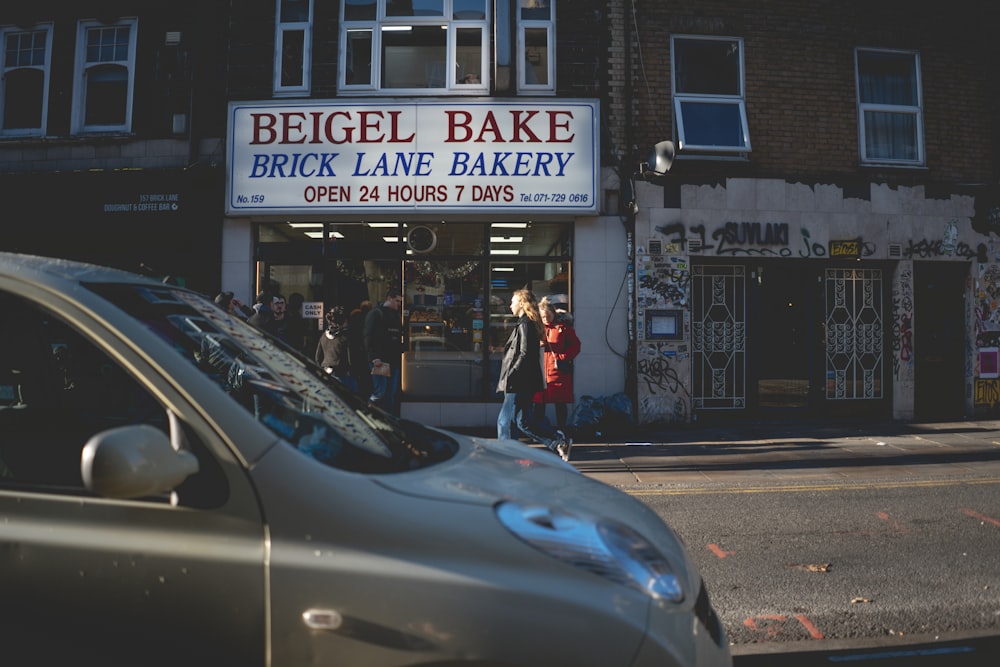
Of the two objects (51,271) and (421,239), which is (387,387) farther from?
(51,271)

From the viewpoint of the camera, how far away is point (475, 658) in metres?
1.53

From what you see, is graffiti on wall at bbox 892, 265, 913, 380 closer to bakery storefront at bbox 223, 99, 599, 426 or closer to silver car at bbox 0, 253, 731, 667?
bakery storefront at bbox 223, 99, 599, 426

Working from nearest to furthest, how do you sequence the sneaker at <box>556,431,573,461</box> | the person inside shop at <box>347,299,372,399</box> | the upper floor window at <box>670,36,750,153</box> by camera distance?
the sneaker at <box>556,431,573,461</box>
the person inside shop at <box>347,299,372,399</box>
the upper floor window at <box>670,36,750,153</box>

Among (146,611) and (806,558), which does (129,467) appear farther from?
(806,558)

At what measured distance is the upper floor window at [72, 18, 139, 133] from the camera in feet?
38.9

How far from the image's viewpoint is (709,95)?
11633 millimetres

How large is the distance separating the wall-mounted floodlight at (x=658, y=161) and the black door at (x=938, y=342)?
5052mm

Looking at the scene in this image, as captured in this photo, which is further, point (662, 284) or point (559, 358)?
point (662, 284)

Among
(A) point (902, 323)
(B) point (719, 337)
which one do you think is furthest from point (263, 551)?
(A) point (902, 323)

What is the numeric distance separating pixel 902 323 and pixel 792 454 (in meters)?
4.93

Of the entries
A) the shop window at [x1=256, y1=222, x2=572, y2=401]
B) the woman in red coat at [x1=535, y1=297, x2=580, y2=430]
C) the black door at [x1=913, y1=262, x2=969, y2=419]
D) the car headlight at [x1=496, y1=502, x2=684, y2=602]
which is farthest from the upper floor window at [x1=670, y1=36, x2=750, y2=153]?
the car headlight at [x1=496, y1=502, x2=684, y2=602]

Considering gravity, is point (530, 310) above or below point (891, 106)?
below

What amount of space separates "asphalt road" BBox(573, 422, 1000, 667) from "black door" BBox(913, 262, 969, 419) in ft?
7.82

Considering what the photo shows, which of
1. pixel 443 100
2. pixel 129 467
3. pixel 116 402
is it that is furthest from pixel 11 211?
pixel 129 467
